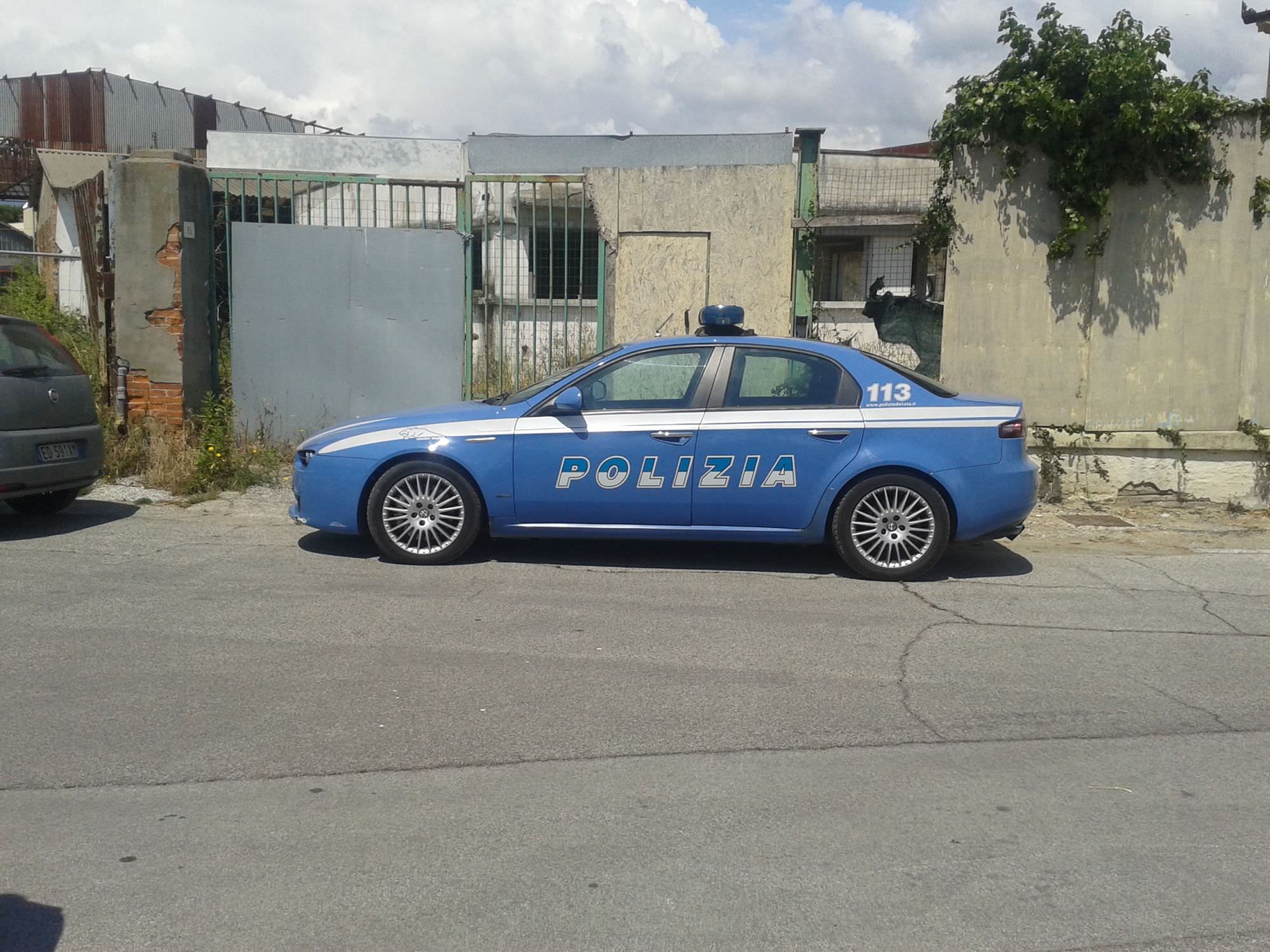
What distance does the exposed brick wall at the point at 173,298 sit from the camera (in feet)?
36.7

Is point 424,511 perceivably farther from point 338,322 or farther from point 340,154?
point 340,154

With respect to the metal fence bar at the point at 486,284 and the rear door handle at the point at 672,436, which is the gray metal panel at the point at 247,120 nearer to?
the metal fence bar at the point at 486,284

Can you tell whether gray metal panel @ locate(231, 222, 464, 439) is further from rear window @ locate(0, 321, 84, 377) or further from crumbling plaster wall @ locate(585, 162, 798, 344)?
rear window @ locate(0, 321, 84, 377)

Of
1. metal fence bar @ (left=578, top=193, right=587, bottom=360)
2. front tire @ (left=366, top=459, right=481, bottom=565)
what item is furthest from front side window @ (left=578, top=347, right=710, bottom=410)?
metal fence bar @ (left=578, top=193, right=587, bottom=360)

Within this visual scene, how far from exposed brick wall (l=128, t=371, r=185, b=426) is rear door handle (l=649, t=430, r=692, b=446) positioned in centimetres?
566

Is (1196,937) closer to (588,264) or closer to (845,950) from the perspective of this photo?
(845,950)

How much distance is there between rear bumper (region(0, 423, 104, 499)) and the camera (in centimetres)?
823

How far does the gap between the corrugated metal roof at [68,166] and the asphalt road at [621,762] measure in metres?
21.7

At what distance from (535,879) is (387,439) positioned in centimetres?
448

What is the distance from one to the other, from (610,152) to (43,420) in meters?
13.3

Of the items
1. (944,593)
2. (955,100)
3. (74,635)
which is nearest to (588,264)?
(955,100)

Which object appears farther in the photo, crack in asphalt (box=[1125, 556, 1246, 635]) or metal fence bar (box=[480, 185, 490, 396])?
metal fence bar (box=[480, 185, 490, 396])

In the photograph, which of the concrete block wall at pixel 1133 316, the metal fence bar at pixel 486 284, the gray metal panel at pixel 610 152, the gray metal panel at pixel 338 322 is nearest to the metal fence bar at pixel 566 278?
the metal fence bar at pixel 486 284

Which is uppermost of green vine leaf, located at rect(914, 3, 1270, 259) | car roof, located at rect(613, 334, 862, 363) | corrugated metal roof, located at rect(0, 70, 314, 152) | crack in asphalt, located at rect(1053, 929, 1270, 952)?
corrugated metal roof, located at rect(0, 70, 314, 152)
